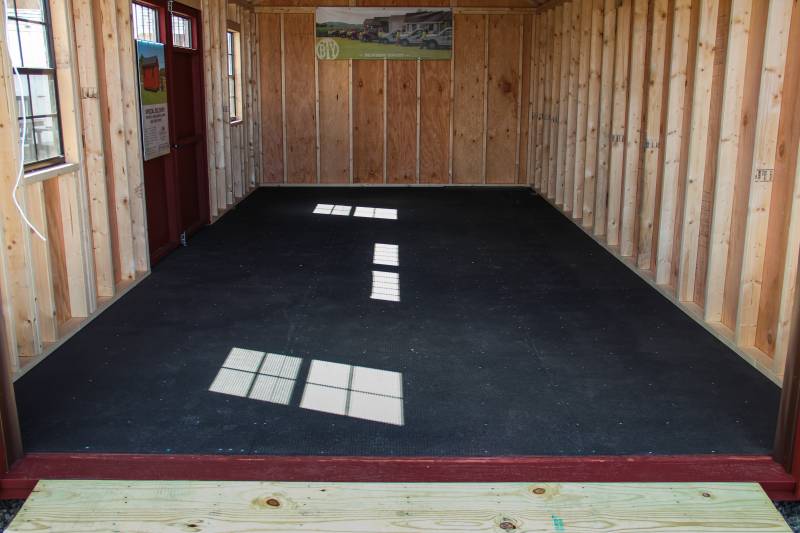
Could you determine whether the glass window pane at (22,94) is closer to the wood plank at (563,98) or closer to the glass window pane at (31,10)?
the glass window pane at (31,10)

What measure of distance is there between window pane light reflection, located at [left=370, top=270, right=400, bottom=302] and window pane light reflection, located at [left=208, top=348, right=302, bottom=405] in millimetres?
1500

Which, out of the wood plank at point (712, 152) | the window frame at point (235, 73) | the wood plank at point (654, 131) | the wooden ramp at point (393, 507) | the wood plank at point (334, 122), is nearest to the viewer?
the wooden ramp at point (393, 507)

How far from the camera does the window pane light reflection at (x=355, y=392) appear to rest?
4.22m

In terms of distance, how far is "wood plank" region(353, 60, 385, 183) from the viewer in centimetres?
1253

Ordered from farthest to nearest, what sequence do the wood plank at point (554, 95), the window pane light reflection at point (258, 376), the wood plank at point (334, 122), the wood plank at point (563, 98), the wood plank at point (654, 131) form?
the wood plank at point (334, 122) → the wood plank at point (554, 95) → the wood plank at point (563, 98) → the wood plank at point (654, 131) → the window pane light reflection at point (258, 376)

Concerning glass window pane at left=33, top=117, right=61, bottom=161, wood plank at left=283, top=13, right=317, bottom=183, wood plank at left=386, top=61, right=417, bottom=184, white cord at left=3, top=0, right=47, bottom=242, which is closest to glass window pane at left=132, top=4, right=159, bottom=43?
glass window pane at left=33, top=117, right=61, bottom=161

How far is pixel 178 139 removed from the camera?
27.6ft

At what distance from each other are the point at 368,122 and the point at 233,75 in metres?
2.26

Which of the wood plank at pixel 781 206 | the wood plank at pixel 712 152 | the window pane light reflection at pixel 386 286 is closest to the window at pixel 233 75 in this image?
the window pane light reflection at pixel 386 286

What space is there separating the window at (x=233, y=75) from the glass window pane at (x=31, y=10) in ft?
19.5

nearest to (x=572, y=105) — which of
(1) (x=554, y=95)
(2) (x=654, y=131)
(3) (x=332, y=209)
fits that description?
(1) (x=554, y=95)

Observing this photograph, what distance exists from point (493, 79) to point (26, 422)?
9825 mm

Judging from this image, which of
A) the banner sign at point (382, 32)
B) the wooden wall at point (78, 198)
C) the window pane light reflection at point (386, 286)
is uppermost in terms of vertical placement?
the banner sign at point (382, 32)

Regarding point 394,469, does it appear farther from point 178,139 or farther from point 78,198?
point 178,139
